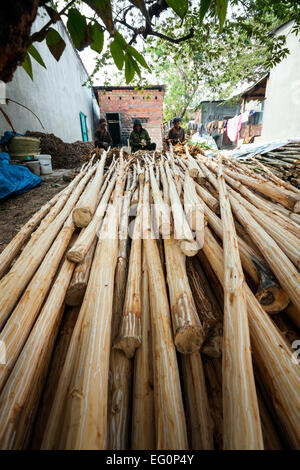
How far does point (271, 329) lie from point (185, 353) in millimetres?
443

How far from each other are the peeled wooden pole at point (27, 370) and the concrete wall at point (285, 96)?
30.9 feet

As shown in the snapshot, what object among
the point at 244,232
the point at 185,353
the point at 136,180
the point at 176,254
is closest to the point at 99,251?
the point at 176,254

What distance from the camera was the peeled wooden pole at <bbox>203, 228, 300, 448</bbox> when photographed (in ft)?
2.45

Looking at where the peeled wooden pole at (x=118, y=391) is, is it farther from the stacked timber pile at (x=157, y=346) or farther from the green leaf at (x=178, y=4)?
the green leaf at (x=178, y=4)

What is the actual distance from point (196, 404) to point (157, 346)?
293 millimetres

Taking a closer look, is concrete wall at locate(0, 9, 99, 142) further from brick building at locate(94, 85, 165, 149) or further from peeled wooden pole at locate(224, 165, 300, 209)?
peeled wooden pole at locate(224, 165, 300, 209)

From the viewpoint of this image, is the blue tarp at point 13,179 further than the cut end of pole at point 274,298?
A: Yes

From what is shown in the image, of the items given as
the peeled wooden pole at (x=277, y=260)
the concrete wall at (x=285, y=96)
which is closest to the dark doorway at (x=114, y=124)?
the concrete wall at (x=285, y=96)

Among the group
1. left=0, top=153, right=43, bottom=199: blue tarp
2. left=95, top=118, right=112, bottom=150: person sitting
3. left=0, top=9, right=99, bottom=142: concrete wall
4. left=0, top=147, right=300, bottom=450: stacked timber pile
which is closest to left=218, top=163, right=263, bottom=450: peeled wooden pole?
left=0, top=147, right=300, bottom=450: stacked timber pile

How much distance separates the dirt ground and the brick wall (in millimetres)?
12005

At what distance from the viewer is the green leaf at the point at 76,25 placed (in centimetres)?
70

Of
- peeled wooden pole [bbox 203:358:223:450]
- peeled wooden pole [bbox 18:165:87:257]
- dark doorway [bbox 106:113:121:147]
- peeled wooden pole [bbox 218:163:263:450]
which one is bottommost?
peeled wooden pole [bbox 203:358:223:450]

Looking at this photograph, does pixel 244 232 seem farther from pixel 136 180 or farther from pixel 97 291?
pixel 136 180

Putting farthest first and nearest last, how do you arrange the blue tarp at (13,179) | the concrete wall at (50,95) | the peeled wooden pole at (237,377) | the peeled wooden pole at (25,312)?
the concrete wall at (50,95), the blue tarp at (13,179), the peeled wooden pole at (25,312), the peeled wooden pole at (237,377)
